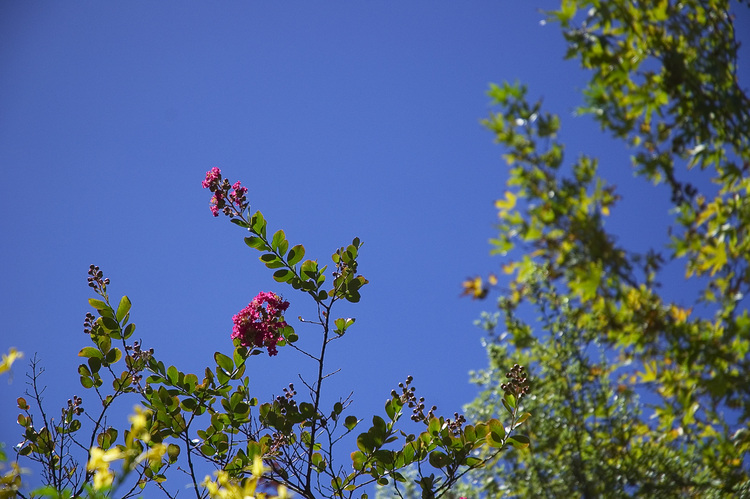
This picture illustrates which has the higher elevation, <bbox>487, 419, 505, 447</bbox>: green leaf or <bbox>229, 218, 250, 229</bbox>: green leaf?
<bbox>229, 218, 250, 229</bbox>: green leaf

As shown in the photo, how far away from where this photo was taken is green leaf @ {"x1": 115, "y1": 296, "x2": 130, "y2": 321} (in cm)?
152

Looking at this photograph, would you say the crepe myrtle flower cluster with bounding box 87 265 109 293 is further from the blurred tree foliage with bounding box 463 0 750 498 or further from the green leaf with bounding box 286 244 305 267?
the blurred tree foliage with bounding box 463 0 750 498

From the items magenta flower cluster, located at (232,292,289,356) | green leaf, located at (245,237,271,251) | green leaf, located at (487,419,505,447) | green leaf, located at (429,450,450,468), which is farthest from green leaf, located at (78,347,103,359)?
green leaf, located at (487,419,505,447)

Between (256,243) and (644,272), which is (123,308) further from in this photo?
(644,272)

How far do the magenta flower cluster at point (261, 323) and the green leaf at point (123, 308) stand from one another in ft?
1.00

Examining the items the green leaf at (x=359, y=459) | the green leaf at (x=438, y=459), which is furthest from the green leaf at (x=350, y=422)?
the green leaf at (x=438, y=459)

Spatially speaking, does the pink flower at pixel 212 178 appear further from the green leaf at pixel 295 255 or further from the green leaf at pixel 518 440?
the green leaf at pixel 518 440

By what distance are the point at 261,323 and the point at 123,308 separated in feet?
1.32

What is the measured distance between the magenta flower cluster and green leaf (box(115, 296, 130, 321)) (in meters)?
0.31

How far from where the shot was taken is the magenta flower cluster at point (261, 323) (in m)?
1.55

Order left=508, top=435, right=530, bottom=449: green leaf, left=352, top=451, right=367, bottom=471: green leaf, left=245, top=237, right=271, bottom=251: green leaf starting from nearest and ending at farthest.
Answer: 1. left=508, top=435, right=530, bottom=449: green leaf
2. left=352, top=451, right=367, bottom=471: green leaf
3. left=245, top=237, right=271, bottom=251: green leaf

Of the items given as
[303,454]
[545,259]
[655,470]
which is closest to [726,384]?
[655,470]

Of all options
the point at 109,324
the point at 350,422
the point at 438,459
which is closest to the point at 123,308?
the point at 109,324

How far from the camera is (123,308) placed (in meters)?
1.53
